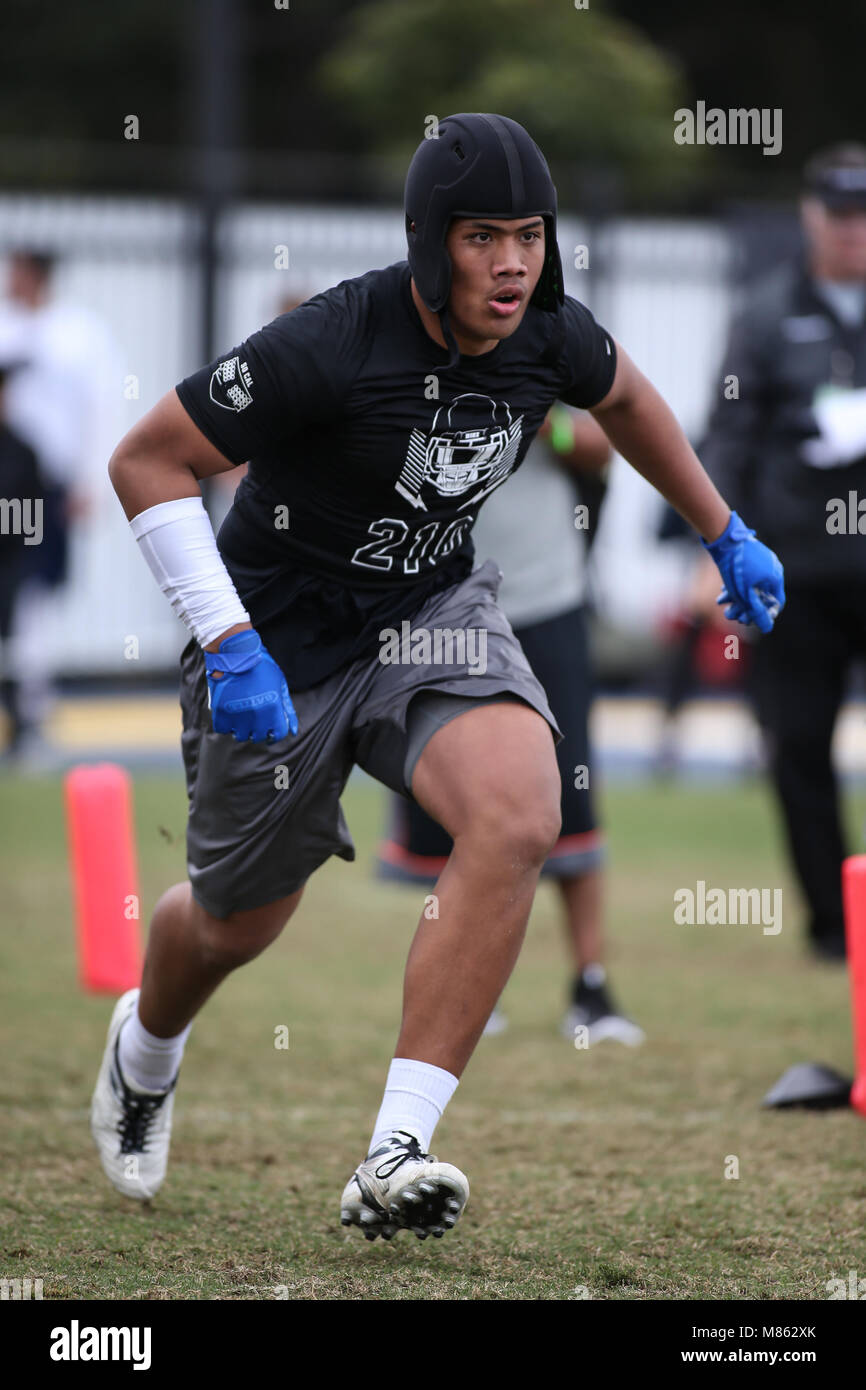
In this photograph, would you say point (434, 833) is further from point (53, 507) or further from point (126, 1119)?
point (53, 507)

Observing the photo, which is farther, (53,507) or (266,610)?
(53,507)

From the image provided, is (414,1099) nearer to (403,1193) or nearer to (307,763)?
(403,1193)

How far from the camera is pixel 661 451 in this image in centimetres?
384

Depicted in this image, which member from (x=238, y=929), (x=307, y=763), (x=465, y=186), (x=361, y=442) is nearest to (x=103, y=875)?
(x=238, y=929)

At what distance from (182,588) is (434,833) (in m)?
2.19

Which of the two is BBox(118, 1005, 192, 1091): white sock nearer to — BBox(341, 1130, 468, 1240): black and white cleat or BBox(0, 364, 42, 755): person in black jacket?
BBox(341, 1130, 468, 1240): black and white cleat

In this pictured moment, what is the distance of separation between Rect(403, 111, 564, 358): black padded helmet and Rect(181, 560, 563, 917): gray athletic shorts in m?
0.66

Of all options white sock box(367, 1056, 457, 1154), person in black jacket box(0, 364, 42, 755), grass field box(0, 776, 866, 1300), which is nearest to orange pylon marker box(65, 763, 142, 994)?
grass field box(0, 776, 866, 1300)

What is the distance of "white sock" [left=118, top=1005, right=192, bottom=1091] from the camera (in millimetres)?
3900

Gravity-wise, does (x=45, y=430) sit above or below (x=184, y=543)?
above

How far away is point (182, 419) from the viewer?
3355mm

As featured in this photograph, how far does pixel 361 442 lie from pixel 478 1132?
5.84ft
